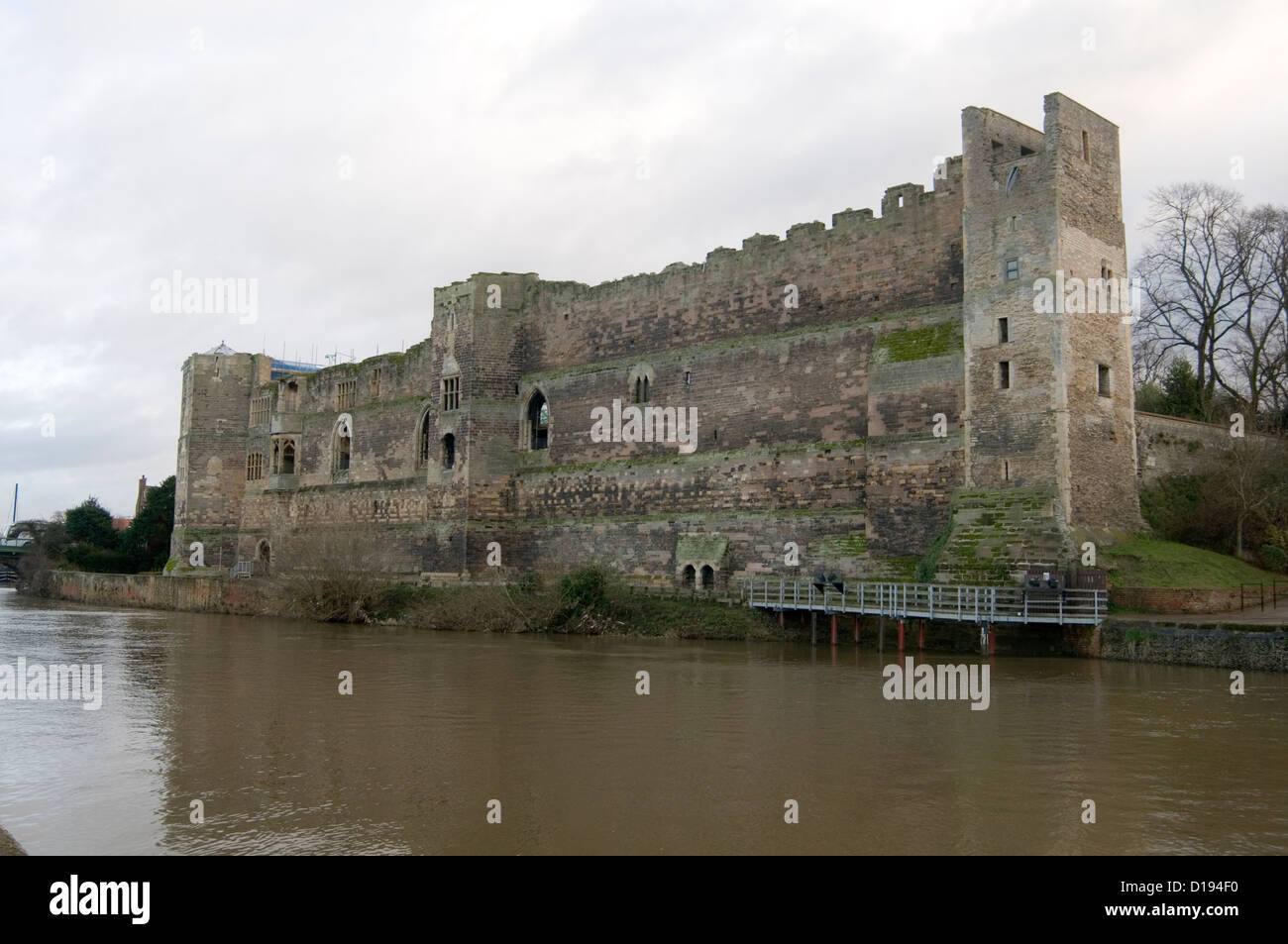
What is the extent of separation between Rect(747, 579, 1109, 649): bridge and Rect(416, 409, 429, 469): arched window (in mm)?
16777

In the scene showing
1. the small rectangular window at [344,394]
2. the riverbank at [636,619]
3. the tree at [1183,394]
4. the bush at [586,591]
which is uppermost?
the small rectangular window at [344,394]

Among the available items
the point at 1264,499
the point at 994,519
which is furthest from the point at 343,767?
the point at 1264,499

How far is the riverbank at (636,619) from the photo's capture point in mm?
17016

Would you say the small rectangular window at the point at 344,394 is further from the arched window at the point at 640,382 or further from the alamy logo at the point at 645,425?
the arched window at the point at 640,382

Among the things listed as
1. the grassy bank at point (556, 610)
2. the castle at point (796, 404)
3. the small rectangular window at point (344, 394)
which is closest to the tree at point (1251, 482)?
the castle at point (796, 404)

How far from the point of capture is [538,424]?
33.2m

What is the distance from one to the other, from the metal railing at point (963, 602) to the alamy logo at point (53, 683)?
12.9m

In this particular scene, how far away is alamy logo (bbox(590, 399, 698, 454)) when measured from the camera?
2842 centimetres

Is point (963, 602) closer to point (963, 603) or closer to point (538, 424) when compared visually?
point (963, 603)

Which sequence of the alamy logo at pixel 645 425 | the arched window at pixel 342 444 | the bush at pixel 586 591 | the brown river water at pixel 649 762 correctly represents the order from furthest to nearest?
the arched window at pixel 342 444, the alamy logo at pixel 645 425, the bush at pixel 586 591, the brown river water at pixel 649 762

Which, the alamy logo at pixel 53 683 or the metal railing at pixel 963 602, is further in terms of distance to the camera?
the metal railing at pixel 963 602

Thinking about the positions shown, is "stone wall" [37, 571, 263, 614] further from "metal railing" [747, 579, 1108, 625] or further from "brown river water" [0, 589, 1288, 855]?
"metal railing" [747, 579, 1108, 625]

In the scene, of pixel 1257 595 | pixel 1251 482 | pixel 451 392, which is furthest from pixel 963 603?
pixel 451 392
